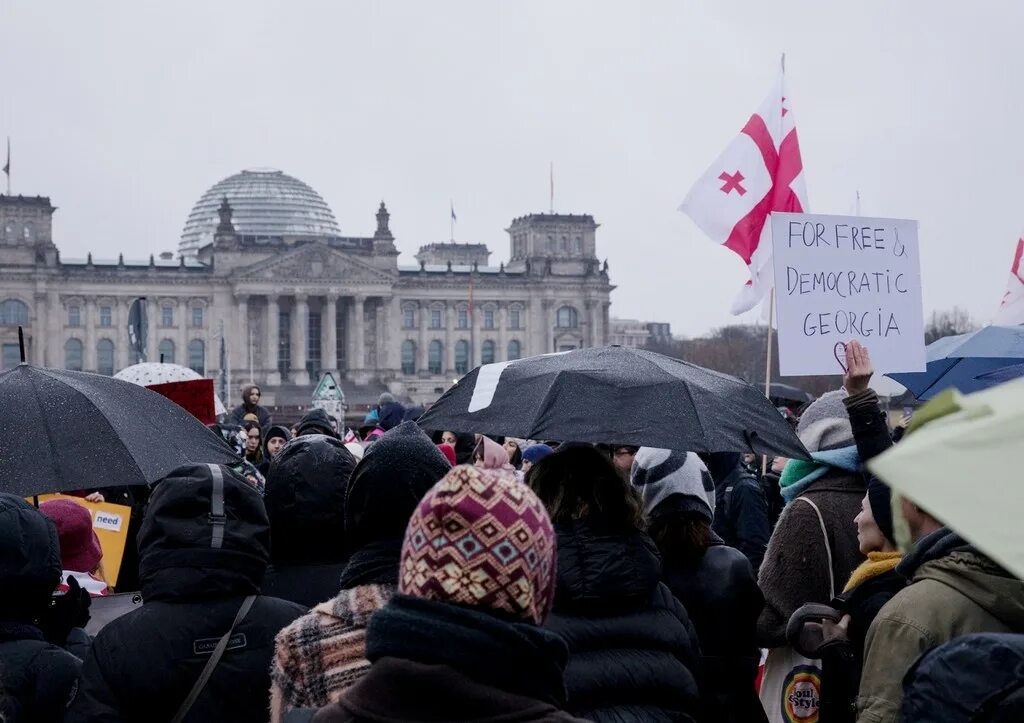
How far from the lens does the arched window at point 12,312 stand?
76312 mm

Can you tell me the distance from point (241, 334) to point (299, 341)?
339 cm

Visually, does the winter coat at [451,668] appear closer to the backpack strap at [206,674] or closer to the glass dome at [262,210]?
the backpack strap at [206,674]

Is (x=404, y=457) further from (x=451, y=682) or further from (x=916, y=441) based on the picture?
(x=916, y=441)

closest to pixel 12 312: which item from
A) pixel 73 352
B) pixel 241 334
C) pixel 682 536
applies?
pixel 73 352

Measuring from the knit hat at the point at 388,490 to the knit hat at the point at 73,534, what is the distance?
79.6 inches

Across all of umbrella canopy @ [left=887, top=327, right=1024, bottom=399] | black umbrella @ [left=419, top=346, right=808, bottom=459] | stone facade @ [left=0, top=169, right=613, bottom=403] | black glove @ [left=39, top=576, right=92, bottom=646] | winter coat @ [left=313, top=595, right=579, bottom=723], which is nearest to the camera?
→ winter coat @ [left=313, top=595, right=579, bottom=723]

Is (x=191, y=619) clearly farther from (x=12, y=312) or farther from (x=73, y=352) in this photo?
(x=12, y=312)

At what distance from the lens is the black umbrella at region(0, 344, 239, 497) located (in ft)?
14.6

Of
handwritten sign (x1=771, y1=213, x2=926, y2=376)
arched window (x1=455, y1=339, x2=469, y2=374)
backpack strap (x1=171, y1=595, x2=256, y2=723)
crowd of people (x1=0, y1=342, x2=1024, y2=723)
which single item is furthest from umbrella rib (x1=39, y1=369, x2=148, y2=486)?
arched window (x1=455, y1=339, x2=469, y2=374)

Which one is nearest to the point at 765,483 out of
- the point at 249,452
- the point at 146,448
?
the point at 249,452

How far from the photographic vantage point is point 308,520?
4.35 m

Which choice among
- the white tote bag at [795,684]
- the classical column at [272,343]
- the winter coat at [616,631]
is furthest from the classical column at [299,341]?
the winter coat at [616,631]

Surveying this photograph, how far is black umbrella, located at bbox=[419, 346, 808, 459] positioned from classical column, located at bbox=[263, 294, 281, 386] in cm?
7469

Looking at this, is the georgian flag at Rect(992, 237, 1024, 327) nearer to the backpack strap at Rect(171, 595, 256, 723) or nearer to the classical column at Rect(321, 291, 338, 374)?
the backpack strap at Rect(171, 595, 256, 723)
